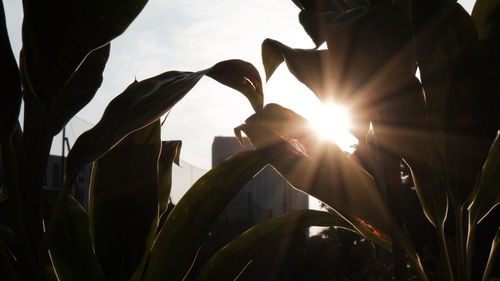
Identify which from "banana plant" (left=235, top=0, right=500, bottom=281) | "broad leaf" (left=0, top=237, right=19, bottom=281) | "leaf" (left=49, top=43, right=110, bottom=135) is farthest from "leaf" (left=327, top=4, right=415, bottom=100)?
"broad leaf" (left=0, top=237, right=19, bottom=281)

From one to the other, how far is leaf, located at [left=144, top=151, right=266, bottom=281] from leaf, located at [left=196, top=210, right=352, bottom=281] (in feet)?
0.17

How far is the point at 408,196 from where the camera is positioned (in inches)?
315

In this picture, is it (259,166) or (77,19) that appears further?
(259,166)

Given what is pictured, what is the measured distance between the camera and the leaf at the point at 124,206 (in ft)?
2.35

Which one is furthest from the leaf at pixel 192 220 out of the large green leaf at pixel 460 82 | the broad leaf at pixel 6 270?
the large green leaf at pixel 460 82

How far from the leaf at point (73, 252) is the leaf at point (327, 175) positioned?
0.35m

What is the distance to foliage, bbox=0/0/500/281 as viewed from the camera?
0.57 meters

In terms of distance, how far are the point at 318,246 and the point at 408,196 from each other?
4657 millimetres

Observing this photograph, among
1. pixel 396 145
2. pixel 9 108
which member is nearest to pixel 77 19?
pixel 9 108

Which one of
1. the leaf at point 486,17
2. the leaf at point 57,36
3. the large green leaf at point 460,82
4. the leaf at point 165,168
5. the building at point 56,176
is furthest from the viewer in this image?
the building at point 56,176

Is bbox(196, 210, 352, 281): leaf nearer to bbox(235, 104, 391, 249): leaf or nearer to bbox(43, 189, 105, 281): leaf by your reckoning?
bbox(235, 104, 391, 249): leaf

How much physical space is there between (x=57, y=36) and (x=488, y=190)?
76cm

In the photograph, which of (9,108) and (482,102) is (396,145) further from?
(9,108)

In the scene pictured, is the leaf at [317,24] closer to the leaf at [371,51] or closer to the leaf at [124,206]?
the leaf at [371,51]
